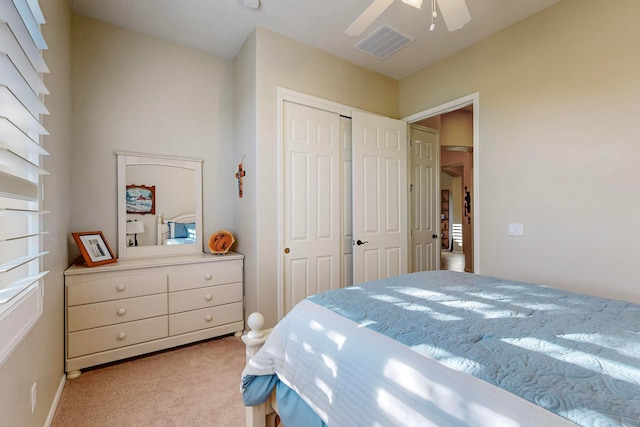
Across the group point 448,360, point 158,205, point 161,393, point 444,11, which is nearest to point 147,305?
point 161,393

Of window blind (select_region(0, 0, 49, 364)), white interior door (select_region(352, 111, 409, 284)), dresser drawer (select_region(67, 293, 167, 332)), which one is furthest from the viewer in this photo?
white interior door (select_region(352, 111, 409, 284))

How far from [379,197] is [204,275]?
1.97 meters

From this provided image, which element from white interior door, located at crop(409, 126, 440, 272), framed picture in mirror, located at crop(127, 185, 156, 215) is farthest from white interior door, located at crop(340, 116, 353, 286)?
framed picture in mirror, located at crop(127, 185, 156, 215)

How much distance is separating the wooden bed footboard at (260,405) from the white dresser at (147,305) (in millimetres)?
1404

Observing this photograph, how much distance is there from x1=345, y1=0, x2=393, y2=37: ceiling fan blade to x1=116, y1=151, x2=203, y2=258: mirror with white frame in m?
1.98

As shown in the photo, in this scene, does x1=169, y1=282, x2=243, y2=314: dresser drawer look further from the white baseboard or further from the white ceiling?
the white ceiling

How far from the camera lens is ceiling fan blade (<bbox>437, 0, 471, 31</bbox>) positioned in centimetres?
150

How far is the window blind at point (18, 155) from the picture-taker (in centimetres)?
92

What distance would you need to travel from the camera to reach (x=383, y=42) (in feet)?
8.94

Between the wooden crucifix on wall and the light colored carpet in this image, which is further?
the wooden crucifix on wall

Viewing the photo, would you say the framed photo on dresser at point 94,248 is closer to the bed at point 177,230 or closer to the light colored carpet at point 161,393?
the bed at point 177,230

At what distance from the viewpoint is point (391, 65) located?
3184 mm

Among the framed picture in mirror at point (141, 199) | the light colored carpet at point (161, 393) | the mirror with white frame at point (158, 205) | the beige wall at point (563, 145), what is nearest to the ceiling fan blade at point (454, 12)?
the beige wall at point (563, 145)

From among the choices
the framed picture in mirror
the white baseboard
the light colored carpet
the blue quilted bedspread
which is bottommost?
the light colored carpet
